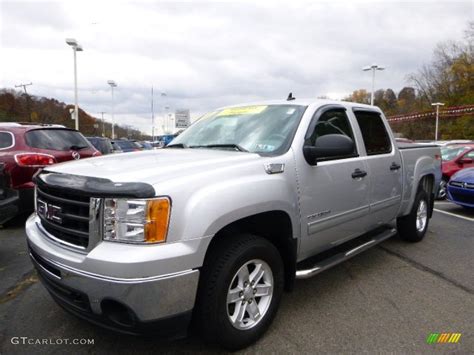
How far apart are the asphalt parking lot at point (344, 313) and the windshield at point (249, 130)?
4.79ft

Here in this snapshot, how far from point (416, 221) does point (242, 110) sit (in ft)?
10.4

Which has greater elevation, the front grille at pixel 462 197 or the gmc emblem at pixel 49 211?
the gmc emblem at pixel 49 211

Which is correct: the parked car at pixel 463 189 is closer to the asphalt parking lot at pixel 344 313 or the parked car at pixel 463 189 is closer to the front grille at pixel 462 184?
the front grille at pixel 462 184

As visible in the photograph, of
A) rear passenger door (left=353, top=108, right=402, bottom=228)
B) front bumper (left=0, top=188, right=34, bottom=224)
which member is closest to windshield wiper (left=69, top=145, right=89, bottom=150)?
front bumper (left=0, top=188, right=34, bottom=224)

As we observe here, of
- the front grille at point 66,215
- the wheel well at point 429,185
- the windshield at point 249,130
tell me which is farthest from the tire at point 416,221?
the front grille at point 66,215

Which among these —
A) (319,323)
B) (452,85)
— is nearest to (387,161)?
(319,323)

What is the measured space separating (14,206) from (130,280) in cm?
344

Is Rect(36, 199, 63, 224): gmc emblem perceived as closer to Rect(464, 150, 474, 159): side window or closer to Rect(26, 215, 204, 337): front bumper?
Rect(26, 215, 204, 337): front bumper

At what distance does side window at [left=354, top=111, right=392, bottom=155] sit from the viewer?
14.1ft

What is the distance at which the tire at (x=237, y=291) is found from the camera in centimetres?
247

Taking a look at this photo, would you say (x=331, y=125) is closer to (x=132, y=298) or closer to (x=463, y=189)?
(x=132, y=298)

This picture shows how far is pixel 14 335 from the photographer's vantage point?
2.94 m

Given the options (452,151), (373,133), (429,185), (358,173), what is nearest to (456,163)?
(452,151)

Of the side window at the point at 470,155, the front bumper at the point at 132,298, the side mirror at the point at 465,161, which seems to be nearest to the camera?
the front bumper at the point at 132,298
